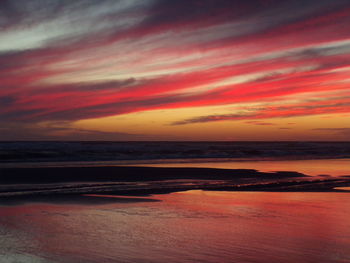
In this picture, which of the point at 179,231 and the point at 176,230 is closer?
the point at 179,231

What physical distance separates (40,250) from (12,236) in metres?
1.29

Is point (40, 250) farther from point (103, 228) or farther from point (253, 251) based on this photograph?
point (253, 251)

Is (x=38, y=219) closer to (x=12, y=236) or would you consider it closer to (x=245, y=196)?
(x=12, y=236)

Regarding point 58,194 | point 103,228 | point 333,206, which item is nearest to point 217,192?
point 333,206

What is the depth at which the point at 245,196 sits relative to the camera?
47.0 ft

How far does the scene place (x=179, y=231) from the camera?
865 cm

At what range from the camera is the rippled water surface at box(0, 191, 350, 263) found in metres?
6.89

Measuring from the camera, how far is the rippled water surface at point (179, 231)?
22.6 ft

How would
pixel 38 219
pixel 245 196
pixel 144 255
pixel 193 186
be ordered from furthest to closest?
pixel 193 186, pixel 245 196, pixel 38 219, pixel 144 255

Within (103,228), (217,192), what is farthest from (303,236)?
(217,192)

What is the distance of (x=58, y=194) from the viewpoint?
14602mm

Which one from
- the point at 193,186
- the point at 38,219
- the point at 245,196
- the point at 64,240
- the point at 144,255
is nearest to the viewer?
the point at 144,255

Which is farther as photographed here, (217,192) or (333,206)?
(217,192)

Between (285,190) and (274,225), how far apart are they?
709cm
